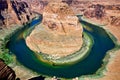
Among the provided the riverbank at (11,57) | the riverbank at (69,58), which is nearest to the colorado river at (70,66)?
the riverbank at (69,58)

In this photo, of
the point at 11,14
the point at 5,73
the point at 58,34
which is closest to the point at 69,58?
the point at 58,34

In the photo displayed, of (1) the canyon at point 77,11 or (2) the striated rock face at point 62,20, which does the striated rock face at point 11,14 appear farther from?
(2) the striated rock face at point 62,20

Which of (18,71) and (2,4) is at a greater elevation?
(2,4)

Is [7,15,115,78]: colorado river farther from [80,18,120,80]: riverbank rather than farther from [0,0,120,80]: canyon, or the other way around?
[0,0,120,80]: canyon

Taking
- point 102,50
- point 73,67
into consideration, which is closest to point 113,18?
point 102,50

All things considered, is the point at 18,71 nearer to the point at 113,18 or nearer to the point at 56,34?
the point at 56,34
